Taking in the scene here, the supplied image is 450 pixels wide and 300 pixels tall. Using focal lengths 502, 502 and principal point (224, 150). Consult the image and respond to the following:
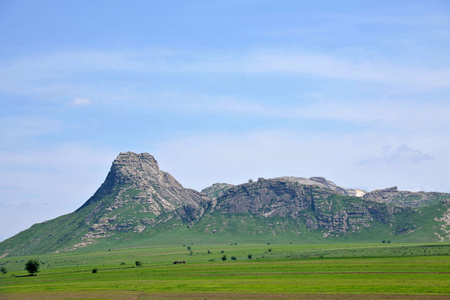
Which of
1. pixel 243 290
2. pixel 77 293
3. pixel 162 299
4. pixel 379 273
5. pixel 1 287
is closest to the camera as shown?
pixel 162 299

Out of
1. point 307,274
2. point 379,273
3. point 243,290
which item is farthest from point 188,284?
point 379,273

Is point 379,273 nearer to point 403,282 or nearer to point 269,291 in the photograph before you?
point 403,282

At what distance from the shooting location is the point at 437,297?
118 meters

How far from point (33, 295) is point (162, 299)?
48.0m

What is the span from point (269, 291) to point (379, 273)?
49561 mm

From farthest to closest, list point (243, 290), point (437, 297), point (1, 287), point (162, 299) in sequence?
point (1, 287), point (243, 290), point (162, 299), point (437, 297)

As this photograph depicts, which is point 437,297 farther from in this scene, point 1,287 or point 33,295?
point 1,287

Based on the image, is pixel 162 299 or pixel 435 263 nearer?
pixel 162 299

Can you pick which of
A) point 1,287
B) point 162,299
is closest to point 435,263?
point 162,299

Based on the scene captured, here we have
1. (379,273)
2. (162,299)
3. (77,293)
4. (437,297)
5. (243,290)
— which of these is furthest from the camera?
(379,273)

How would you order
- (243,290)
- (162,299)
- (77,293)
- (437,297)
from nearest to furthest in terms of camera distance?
(437,297) < (162,299) < (243,290) < (77,293)

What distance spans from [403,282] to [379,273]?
24.4 metres

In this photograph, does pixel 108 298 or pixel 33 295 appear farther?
pixel 33 295

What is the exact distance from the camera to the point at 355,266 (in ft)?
645
